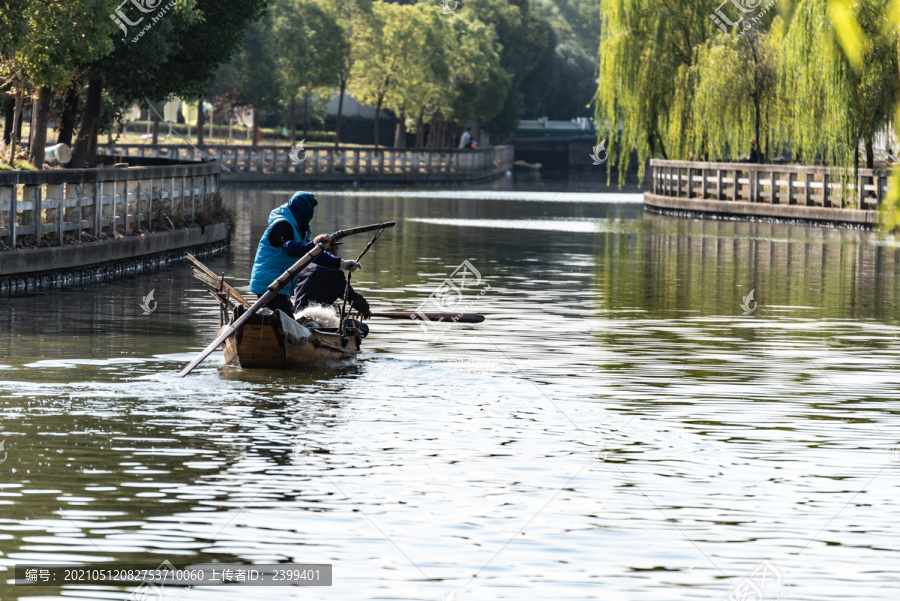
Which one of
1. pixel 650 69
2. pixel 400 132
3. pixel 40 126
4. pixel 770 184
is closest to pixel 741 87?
pixel 770 184

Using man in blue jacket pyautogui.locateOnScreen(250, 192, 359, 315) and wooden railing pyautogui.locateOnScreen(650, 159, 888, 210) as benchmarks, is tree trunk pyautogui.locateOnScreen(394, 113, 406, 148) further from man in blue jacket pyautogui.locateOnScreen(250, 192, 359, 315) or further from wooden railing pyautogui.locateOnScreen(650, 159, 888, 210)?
man in blue jacket pyautogui.locateOnScreen(250, 192, 359, 315)

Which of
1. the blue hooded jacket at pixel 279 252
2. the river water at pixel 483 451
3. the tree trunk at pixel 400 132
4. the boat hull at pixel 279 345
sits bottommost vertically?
the river water at pixel 483 451

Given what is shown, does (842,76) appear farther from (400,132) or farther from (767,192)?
(400,132)

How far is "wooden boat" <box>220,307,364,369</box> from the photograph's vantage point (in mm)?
15500

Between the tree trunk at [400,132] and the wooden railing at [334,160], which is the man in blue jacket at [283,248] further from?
the tree trunk at [400,132]

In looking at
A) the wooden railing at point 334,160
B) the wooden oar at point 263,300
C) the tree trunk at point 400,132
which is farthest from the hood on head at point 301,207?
the tree trunk at point 400,132

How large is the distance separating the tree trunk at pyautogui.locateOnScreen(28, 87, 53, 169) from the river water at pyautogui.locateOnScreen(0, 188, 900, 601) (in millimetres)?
11842

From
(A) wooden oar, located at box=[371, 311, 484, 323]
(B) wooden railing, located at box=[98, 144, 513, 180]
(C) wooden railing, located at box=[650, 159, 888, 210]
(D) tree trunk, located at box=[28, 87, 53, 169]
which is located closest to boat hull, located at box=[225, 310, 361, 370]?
(A) wooden oar, located at box=[371, 311, 484, 323]

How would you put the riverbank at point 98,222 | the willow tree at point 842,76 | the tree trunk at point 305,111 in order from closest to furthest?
the riverbank at point 98,222, the willow tree at point 842,76, the tree trunk at point 305,111

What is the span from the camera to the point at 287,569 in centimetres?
880

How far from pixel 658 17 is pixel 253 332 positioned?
42.7 m

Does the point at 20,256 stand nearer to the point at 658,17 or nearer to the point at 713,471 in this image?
the point at 713,471

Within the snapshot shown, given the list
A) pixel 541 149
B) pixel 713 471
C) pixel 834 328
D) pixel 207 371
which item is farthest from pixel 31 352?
pixel 541 149

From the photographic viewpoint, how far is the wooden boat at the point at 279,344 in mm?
15500
